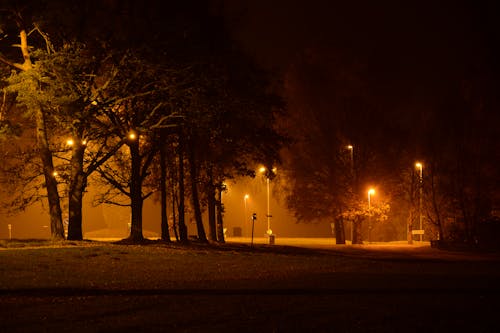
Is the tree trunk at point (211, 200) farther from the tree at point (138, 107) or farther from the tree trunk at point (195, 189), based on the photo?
the tree at point (138, 107)

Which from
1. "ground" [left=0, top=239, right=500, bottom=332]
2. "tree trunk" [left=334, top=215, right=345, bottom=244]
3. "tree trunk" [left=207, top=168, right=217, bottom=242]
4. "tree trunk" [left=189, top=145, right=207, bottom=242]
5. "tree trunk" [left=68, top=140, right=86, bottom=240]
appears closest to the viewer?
"ground" [left=0, top=239, right=500, bottom=332]

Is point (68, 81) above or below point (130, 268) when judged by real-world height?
above

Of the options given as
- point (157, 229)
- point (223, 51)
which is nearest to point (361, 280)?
point (223, 51)

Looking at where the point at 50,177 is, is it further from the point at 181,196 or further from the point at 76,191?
the point at 181,196

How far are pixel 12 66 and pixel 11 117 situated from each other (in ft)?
20.6

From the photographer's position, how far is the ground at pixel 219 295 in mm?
11508

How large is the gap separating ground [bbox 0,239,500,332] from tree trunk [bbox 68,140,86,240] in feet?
11.8

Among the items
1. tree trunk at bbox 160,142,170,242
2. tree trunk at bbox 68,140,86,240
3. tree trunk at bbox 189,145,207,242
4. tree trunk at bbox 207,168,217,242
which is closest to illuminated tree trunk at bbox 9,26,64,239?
tree trunk at bbox 68,140,86,240

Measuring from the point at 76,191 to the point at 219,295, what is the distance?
16936 mm

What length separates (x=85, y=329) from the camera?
35.9 feet

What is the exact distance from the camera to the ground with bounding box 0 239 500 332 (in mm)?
11508

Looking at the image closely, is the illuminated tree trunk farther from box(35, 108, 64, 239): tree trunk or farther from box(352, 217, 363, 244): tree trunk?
box(352, 217, 363, 244): tree trunk

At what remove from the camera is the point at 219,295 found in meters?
15.6

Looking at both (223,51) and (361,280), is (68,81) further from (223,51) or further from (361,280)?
(361,280)
